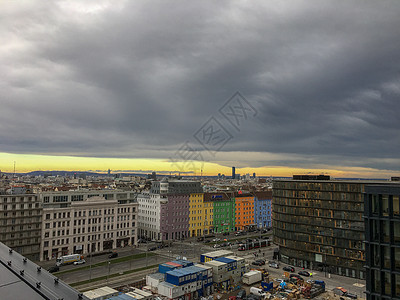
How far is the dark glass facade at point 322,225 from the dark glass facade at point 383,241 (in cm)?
5108

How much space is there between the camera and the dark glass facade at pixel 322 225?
74750mm

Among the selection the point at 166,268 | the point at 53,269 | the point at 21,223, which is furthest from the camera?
the point at 21,223

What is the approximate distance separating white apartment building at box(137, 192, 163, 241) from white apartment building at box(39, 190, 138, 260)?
13.2 metres

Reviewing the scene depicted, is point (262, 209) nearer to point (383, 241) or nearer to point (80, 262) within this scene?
point (80, 262)

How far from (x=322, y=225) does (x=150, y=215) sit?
239 feet

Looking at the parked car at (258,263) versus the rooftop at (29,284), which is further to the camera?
the parked car at (258,263)

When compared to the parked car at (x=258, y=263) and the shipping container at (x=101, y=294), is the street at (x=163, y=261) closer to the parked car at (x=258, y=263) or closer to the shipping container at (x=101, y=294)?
the parked car at (x=258, y=263)

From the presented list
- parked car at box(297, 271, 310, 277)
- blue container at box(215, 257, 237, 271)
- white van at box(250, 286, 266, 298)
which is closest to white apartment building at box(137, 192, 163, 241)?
blue container at box(215, 257, 237, 271)

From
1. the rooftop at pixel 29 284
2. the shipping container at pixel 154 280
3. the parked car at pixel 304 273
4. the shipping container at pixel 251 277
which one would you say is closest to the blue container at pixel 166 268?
the shipping container at pixel 154 280

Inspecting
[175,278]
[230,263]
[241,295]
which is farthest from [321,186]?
[175,278]

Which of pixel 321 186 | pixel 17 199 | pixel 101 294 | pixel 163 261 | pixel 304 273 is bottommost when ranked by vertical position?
pixel 163 261

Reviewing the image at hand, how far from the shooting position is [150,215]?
416 feet

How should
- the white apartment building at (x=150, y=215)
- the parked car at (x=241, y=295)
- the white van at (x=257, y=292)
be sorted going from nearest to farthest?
the parked car at (x=241, y=295)
the white van at (x=257, y=292)
the white apartment building at (x=150, y=215)

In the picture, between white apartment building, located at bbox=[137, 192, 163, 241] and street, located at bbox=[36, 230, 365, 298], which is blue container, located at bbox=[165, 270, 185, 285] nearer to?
street, located at bbox=[36, 230, 365, 298]
